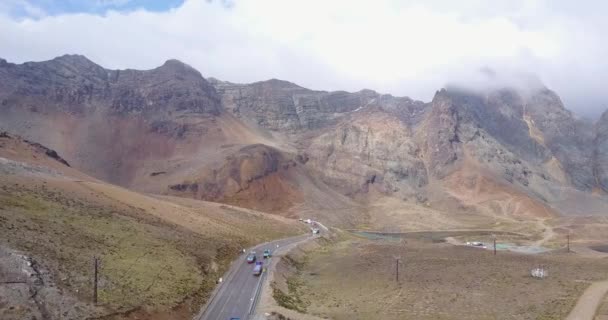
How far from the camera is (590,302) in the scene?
51.3m

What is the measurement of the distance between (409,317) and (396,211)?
143m

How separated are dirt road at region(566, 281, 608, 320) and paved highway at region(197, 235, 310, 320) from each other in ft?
91.7

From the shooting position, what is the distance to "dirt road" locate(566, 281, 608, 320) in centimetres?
4638

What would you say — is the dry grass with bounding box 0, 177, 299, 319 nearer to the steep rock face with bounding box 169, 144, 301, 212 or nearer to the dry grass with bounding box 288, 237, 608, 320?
the dry grass with bounding box 288, 237, 608, 320

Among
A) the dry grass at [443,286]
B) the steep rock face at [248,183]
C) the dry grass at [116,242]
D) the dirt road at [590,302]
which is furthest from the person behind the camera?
the steep rock face at [248,183]

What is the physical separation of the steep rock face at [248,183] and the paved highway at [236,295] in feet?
334

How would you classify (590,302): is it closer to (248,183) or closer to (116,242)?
(116,242)

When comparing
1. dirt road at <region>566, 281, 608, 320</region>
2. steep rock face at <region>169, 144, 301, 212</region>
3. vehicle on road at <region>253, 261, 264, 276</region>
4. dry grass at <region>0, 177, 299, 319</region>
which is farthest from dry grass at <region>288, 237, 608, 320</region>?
steep rock face at <region>169, 144, 301, 212</region>

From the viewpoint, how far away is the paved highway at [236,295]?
46.3 m

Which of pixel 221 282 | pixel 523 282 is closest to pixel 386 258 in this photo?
pixel 523 282

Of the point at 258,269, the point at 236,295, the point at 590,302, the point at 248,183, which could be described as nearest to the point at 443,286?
the point at 590,302

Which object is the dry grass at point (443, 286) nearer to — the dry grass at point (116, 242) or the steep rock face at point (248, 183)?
the dry grass at point (116, 242)

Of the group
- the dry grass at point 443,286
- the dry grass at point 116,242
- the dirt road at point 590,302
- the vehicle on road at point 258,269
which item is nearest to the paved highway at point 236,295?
the vehicle on road at point 258,269

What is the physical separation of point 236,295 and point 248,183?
128109mm
